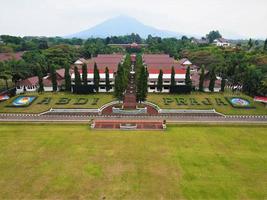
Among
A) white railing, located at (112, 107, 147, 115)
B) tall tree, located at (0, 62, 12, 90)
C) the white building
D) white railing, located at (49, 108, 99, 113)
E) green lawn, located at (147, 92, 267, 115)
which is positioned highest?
tall tree, located at (0, 62, 12, 90)

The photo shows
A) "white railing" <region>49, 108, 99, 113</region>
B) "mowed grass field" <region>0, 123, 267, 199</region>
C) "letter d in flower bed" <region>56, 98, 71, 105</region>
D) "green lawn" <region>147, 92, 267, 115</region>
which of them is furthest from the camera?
"letter d in flower bed" <region>56, 98, 71, 105</region>

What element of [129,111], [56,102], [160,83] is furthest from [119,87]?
[56,102]

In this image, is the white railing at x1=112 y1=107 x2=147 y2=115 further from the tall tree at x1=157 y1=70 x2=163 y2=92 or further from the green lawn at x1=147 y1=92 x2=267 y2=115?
the tall tree at x1=157 y1=70 x2=163 y2=92

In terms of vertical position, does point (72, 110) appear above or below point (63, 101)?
below

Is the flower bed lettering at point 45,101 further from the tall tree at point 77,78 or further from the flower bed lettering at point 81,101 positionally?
the tall tree at point 77,78

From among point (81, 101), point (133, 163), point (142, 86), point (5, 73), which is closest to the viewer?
point (133, 163)

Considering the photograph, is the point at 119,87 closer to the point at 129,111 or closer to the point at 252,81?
the point at 129,111

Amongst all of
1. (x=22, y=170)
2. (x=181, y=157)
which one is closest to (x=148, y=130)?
(x=181, y=157)

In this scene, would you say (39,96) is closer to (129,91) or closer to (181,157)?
(129,91)

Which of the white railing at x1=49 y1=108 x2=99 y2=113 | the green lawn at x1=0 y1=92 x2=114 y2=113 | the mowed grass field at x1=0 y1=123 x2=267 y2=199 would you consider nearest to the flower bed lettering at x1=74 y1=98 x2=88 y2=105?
the green lawn at x1=0 y1=92 x2=114 y2=113
